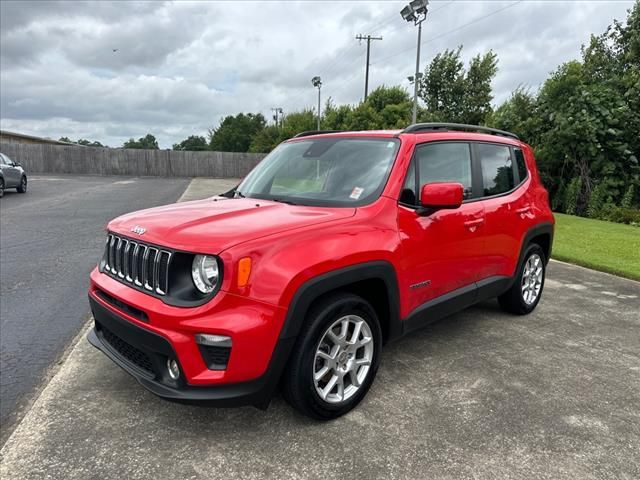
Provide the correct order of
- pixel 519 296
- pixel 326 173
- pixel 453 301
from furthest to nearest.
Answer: pixel 519 296 < pixel 453 301 < pixel 326 173

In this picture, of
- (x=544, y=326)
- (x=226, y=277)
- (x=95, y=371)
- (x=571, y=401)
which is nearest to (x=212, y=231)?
(x=226, y=277)

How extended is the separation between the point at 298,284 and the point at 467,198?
6.49 feet

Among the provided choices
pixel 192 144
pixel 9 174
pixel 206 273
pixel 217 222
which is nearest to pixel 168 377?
pixel 206 273

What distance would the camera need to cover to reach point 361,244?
9.47ft

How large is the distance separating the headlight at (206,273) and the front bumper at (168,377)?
34 centimetres

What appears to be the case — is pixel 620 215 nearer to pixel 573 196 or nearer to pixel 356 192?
pixel 573 196

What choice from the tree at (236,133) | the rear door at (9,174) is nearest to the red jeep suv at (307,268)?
the rear door at (9,174)

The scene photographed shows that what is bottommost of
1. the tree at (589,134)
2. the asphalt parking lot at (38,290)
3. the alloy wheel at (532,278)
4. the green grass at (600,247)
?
the asphalt parking lot at (38,290)

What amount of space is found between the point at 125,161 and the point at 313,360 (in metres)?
42.6

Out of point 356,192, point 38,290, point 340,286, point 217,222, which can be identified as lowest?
point 38,290

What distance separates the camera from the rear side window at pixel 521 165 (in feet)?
15.4

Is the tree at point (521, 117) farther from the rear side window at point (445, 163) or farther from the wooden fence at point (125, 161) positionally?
the wooden fence at point (125, 161)

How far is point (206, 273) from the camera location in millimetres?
2482

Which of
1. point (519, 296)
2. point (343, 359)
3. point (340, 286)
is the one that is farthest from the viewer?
point (519, 296)
